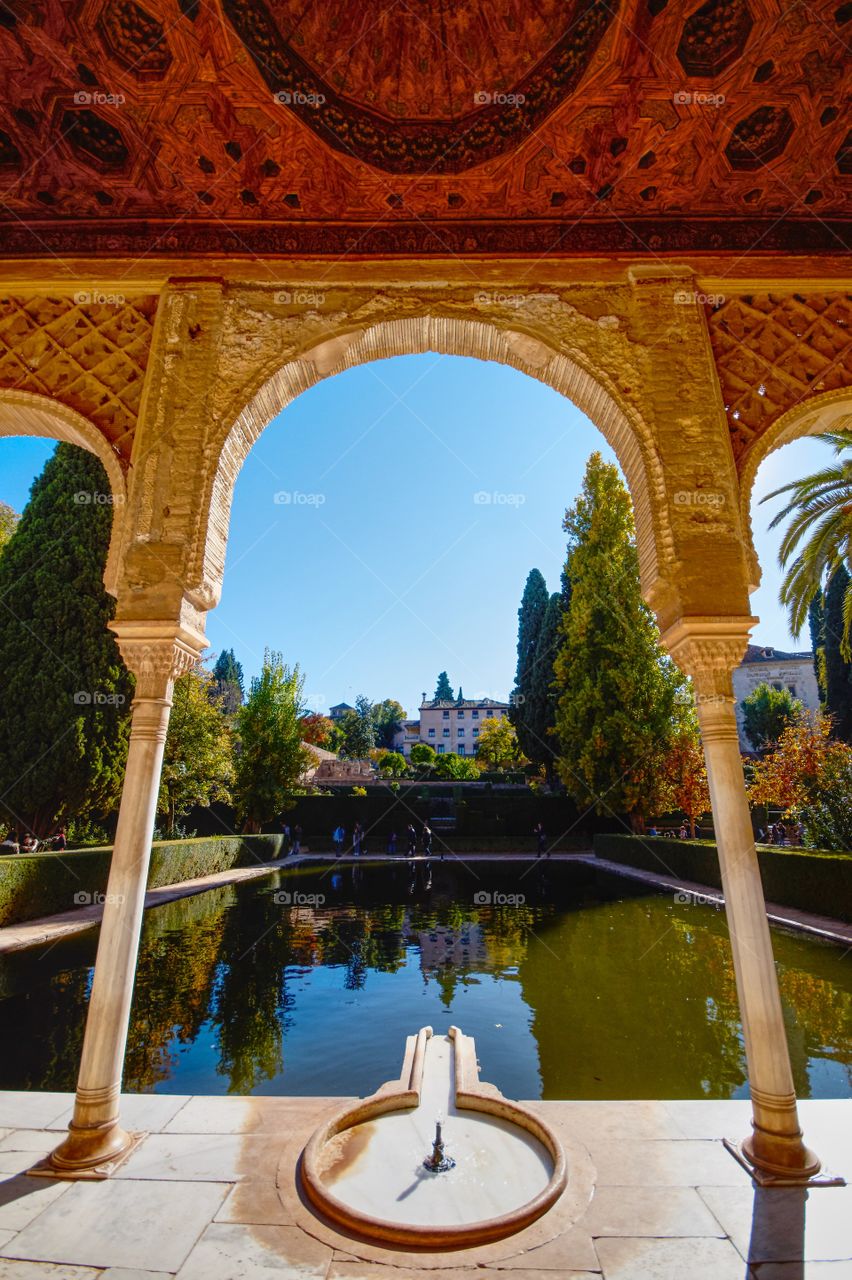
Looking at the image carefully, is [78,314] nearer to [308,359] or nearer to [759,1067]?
[308,359]

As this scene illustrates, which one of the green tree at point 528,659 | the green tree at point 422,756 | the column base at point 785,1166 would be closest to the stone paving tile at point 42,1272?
the column base at point 785,1166

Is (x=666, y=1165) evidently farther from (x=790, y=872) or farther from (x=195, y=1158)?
(x=790, y=872)

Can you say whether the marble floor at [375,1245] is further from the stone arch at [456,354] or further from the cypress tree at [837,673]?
the cypress tree at [837,673]

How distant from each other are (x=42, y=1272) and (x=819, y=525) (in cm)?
1138

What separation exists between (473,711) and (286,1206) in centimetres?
7581

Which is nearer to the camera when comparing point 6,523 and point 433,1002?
point 433,1002

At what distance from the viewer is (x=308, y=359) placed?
4.66m

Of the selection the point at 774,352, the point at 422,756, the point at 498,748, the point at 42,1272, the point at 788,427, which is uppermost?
the point at 498,748

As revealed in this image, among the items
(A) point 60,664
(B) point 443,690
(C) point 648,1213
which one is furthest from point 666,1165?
(B) point 443,690

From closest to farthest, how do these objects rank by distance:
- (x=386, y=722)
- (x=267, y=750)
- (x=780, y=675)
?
(x=267, y=750), (x=780, y=675), (x=386, y=722)

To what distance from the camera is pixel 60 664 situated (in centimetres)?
1402

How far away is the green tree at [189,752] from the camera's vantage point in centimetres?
1730

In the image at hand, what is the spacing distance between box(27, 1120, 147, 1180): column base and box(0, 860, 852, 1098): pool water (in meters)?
1.29

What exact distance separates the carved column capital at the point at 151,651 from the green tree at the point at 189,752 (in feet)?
45.7
